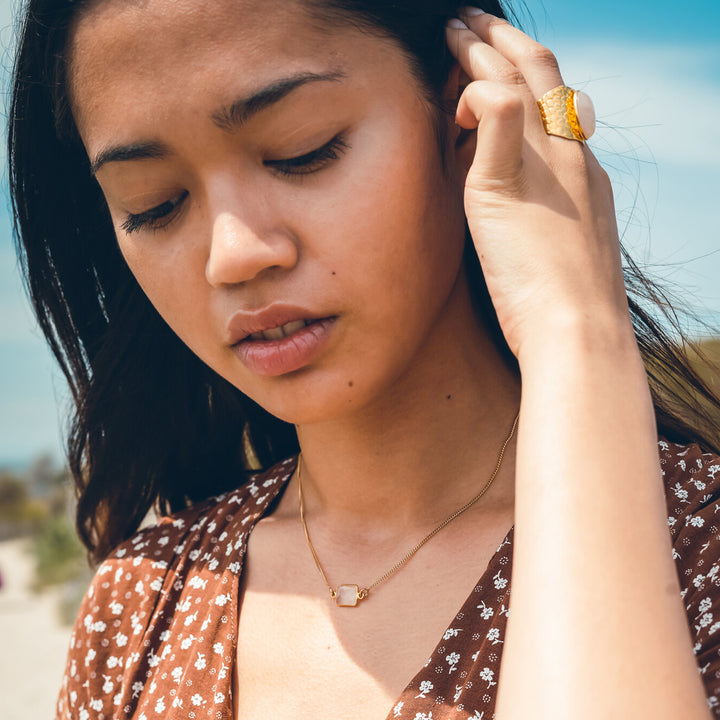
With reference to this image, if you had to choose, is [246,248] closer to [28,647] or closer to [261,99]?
[261,99]

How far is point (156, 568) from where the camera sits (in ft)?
7.36

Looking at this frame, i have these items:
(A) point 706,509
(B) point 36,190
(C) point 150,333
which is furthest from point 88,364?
(A) point 706,509

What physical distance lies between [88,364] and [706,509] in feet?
5.78

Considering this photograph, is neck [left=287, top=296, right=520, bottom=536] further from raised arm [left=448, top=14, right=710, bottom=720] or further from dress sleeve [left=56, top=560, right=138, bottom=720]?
dress sleeve [left=56, top=560, right=138, bottom=720]

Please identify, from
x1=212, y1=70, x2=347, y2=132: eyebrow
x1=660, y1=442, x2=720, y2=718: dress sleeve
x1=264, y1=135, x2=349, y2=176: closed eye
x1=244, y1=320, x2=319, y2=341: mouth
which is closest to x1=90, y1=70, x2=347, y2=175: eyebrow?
x1=212, y1=70, x2=347, y2=132: eyebrow

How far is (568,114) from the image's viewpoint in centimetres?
161

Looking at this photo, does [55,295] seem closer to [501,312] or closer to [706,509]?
[501,312]

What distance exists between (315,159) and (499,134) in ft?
1.14

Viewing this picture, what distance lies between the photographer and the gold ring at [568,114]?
1.60 m

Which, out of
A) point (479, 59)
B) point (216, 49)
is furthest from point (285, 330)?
point (479, 59)

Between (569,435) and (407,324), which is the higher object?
(407,324)

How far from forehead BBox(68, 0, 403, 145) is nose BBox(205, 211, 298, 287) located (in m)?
0.22

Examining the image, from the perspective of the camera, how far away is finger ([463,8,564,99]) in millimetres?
1641

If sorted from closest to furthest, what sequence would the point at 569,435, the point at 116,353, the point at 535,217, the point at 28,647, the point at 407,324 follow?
1. the point at 569,435
2. the point at 535,217
3. the point at 407,324
4. the point at 116,353
5. the point at 28,647
